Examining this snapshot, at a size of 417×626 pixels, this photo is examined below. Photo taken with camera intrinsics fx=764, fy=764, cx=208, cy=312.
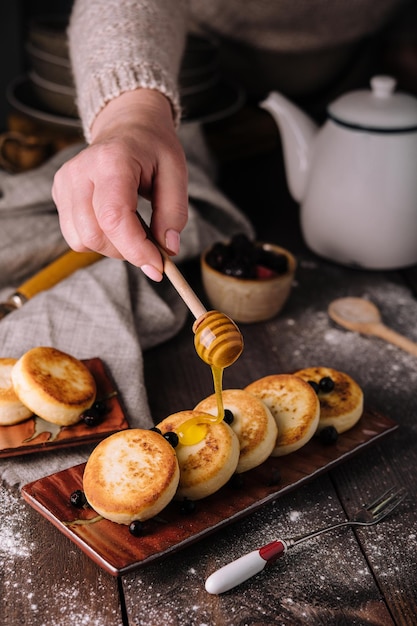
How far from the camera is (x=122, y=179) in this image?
843mm

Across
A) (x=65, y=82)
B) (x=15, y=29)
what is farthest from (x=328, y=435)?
(x=15, y=29)

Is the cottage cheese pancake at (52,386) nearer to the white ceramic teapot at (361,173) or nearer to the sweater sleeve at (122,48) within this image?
the sweater sleeve at (122,48)

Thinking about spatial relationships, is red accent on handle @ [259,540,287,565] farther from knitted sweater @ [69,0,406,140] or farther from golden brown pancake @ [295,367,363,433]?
knitted sweater @ [69,0,406,140]

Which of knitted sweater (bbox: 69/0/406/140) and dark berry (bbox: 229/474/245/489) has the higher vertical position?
knitted sweater (bbox: 69/0/406/140)

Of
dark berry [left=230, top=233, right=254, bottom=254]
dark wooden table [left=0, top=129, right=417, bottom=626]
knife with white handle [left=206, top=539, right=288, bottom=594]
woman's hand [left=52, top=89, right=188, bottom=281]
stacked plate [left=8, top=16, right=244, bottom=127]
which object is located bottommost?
dark wooden table [left=0, top=129, right=417, bottom=626]

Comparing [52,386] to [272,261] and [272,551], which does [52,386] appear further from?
[272,261]

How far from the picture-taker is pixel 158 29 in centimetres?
117

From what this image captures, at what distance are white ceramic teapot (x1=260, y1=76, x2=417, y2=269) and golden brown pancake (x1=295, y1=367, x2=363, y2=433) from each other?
45 centimetres

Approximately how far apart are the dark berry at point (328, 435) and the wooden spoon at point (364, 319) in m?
0.32

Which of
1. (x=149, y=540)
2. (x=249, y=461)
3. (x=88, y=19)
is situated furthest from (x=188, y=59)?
(x=149, y=540)

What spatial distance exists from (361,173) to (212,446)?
686mm

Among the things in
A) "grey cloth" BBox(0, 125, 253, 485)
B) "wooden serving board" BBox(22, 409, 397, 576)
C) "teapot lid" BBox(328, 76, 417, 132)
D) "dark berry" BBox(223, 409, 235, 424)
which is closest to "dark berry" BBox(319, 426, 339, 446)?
"wooden serving board" BBox(22, 409, 397, 576)

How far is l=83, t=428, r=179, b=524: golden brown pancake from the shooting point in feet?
2.44

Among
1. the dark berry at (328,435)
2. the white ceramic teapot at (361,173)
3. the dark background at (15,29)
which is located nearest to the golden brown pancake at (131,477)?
the dark berry at (328,435)
